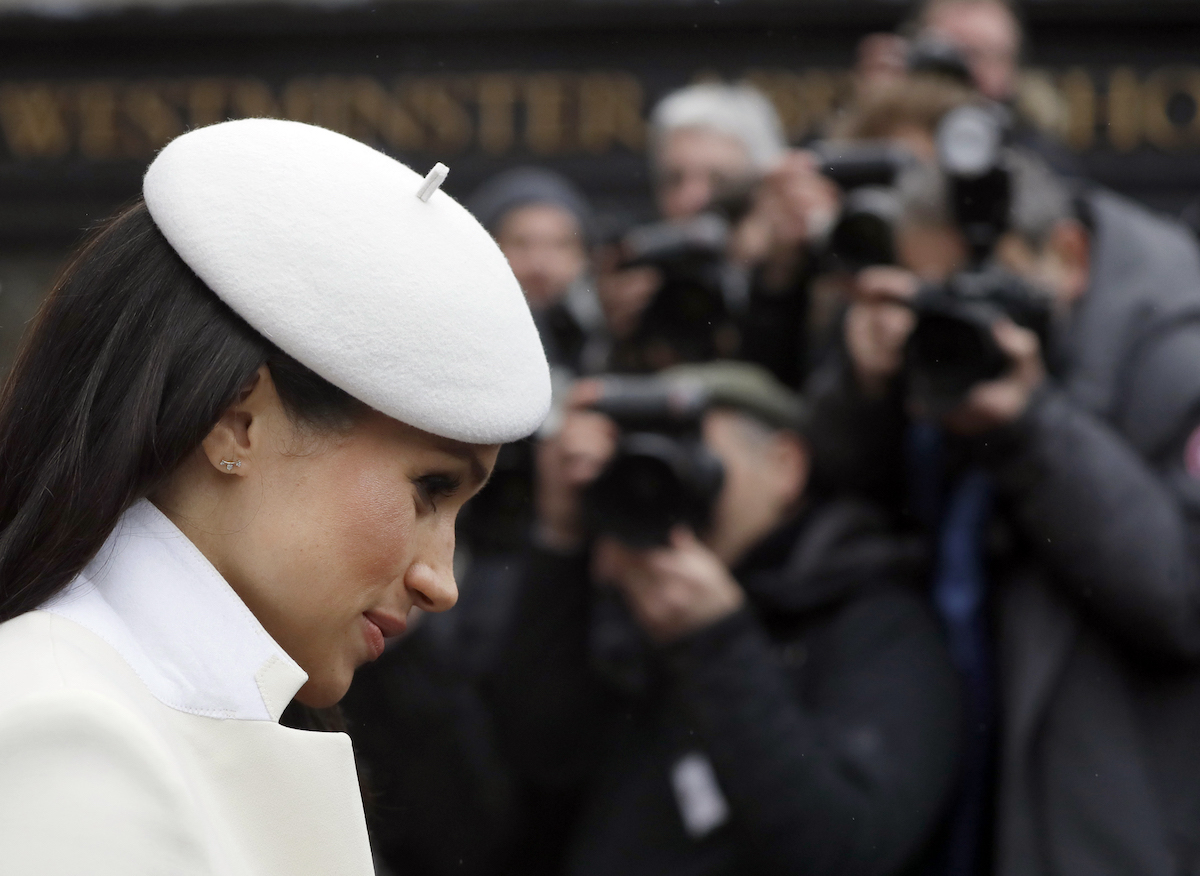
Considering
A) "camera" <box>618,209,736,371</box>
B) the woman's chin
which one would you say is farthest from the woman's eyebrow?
"camera" <box>618,209,736,371</box>

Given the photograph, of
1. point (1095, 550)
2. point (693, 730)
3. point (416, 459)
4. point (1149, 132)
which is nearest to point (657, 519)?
point (693, 730)

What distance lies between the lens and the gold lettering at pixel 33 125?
7328 millimetres

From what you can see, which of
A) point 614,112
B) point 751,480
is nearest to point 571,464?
point 751,480

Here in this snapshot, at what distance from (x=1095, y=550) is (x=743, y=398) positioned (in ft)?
3.13

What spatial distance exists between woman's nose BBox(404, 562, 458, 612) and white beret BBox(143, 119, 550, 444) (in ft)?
0.51

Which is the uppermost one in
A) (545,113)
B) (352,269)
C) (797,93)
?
(352,269)

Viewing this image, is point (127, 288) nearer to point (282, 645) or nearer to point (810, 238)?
point (282, 645)

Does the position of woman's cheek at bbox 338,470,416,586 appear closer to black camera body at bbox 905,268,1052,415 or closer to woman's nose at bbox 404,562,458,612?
woman's nose at bbox 404,562,458,612

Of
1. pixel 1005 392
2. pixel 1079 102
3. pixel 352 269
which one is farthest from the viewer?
pixel 1079 102

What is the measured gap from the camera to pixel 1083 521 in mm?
2398

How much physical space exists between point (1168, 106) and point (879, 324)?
181 inches

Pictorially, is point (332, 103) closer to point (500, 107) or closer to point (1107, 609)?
point (500, 107)

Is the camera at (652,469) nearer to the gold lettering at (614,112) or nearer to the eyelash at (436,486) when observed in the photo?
the eyelash at (436,486)

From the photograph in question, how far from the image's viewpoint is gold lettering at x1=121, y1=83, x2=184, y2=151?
24.1 ft
